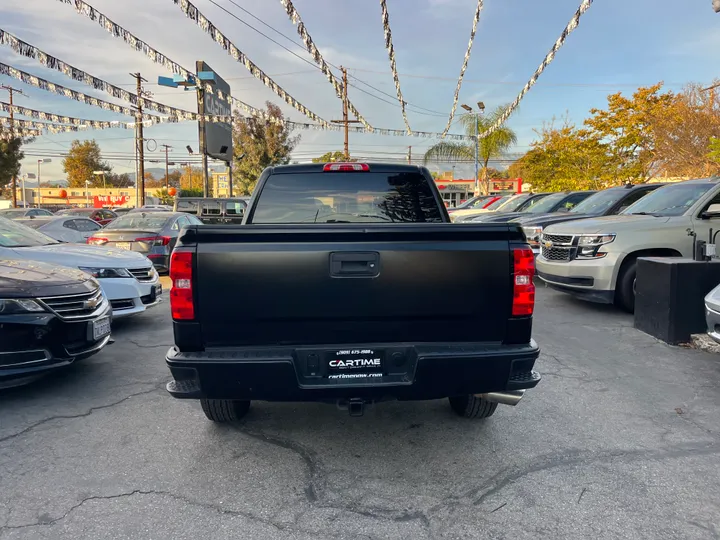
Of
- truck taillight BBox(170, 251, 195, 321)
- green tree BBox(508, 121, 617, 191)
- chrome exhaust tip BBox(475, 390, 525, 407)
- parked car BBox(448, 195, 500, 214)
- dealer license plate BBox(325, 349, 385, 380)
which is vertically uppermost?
green tree BBox(508, 121, 617, 191)

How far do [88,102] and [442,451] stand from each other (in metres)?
12.4

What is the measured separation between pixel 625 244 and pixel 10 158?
46303mm

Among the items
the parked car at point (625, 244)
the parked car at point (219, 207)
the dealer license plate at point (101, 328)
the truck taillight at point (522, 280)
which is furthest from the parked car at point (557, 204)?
the truck taillight at point (522, 280)

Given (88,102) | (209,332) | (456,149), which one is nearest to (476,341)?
(209,332)

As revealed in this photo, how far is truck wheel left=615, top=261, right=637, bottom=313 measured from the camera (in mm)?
7430

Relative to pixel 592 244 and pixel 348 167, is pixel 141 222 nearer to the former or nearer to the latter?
pixel 348 167

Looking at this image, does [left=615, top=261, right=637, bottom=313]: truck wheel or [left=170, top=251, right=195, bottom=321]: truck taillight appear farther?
[left=615, top=261, right=637, bottom=313]: truck wheel

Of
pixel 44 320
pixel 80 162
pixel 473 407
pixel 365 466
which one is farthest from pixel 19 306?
pixel 80 162

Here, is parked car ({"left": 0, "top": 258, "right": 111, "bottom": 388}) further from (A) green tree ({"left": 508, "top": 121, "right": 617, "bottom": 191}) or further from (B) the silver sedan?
(A) green tree ({"left": 508, "top": 121, "right": 617, "bottom": 191})

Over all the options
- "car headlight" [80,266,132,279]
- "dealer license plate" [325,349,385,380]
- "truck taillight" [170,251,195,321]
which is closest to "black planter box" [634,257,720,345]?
"dealer license plate" [325,349,385,380]

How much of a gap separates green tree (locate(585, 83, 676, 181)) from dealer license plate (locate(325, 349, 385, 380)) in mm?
23510

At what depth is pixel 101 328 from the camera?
15.9 ft

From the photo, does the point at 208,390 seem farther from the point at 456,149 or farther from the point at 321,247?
the point at 456,149

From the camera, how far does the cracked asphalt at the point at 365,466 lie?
2.62m
